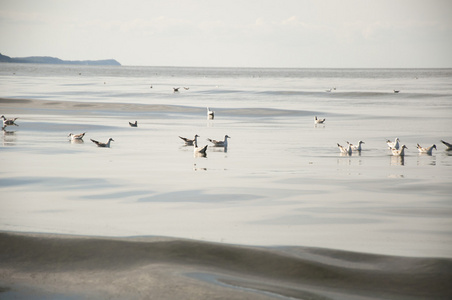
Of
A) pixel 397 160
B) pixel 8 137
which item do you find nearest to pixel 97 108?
pixel 8 137

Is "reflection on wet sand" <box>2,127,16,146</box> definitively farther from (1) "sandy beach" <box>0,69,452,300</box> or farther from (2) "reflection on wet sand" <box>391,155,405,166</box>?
(2) "reflection on wet sand" <box>391,155,405,166</box>

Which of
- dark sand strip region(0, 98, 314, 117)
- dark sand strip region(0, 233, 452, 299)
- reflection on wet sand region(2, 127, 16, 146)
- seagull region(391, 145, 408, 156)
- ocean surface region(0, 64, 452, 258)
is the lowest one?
dark sand strip region(0, 233, 452, 299)

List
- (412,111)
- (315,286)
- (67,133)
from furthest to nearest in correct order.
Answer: (412,111)
(67,133)
(315,286)

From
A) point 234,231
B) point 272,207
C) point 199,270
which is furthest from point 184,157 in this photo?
point 199,270

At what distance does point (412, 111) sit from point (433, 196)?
3586 cm

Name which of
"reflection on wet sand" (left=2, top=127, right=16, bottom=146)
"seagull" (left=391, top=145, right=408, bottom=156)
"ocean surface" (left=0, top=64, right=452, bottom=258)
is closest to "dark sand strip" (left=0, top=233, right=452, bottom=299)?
"ocean surface" (left=0, top=64, right=452, bottom=258)

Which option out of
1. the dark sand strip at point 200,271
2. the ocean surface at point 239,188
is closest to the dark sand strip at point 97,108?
the ocean surface at point 239,188

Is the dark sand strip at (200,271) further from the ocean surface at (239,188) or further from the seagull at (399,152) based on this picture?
the seagull at (399,152)

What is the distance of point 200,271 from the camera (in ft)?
28.3

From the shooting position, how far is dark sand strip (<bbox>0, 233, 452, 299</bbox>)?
7.88 metres

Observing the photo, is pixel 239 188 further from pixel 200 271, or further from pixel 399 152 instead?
pixel 399 152

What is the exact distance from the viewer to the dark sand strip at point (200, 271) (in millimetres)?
7875

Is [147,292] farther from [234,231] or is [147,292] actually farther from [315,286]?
[234,231]

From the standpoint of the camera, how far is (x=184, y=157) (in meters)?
22.0
